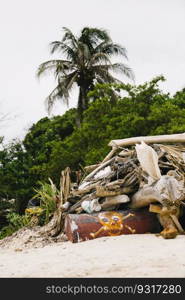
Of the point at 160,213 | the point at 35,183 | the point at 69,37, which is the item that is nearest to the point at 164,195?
the point at 160,213

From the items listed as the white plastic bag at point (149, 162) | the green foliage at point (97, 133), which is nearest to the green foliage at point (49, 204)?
the white plastic bag at point (149, 162)

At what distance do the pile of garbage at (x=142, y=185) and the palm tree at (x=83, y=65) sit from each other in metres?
15.1

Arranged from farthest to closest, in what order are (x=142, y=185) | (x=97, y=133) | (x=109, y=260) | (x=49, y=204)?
1. (x=97, y=133)
2. (x=49, y=204)
3. (x=142, y=185)
4. (x=109, y=260)

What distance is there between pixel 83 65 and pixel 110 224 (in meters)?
17.5

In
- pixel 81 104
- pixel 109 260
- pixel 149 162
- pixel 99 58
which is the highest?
pixel 99 58

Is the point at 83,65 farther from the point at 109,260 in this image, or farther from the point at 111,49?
the point at 109,260

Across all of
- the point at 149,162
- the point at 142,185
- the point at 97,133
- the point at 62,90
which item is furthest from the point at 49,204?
the point at 62,90

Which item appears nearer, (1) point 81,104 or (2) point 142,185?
(2) point 142,185

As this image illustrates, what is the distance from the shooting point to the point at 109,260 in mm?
4562

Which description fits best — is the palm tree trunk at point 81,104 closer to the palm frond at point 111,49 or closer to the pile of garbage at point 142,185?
the palm frond at point 111,49

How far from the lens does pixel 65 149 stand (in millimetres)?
19531

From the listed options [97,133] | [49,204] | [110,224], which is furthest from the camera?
[97,133]

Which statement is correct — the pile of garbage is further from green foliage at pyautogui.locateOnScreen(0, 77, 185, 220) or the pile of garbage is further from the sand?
green foliage at pyautogui.locateOnScreen(0, 77, 185, 220)

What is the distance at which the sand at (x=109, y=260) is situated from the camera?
13.1 feet
